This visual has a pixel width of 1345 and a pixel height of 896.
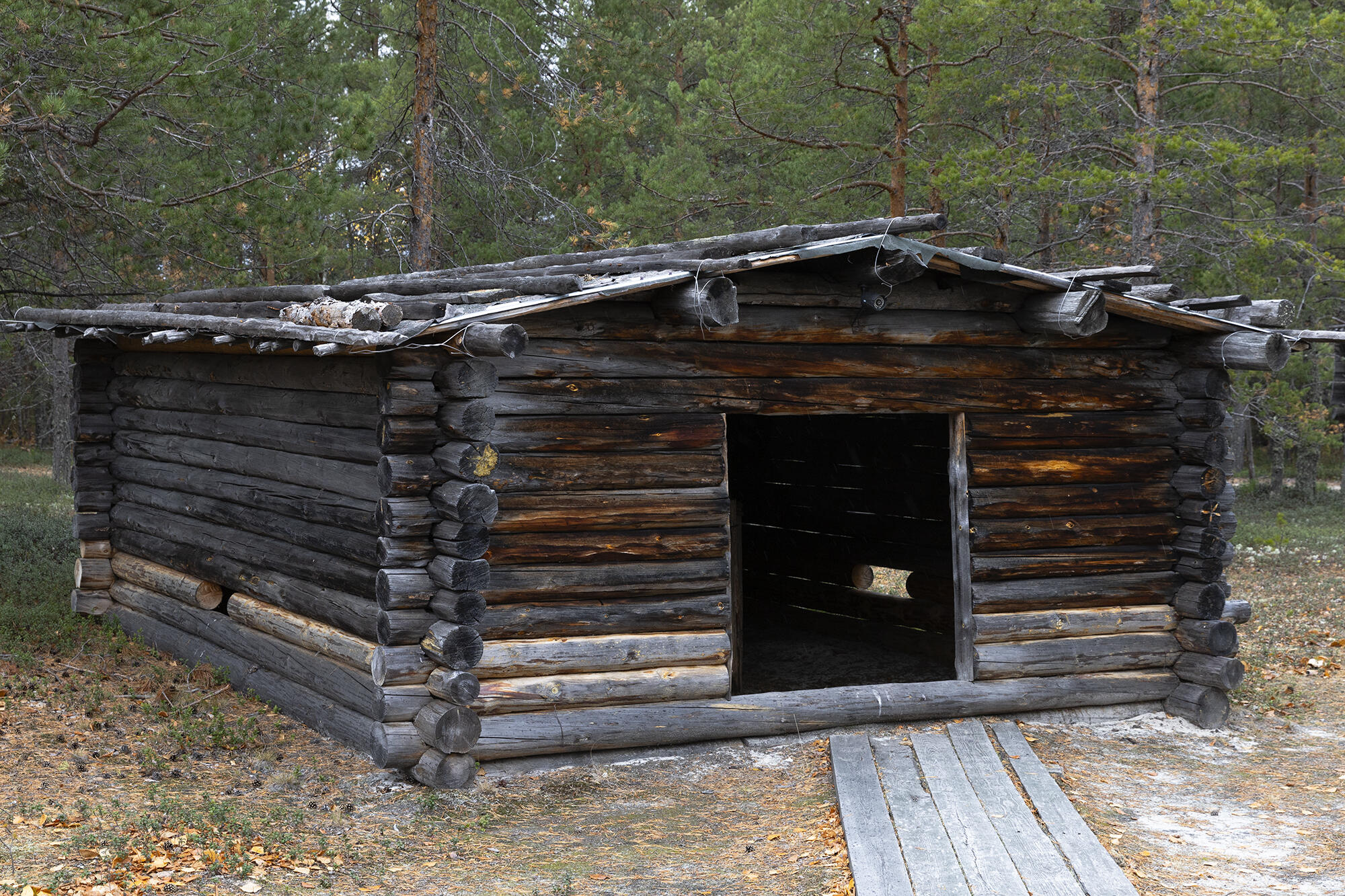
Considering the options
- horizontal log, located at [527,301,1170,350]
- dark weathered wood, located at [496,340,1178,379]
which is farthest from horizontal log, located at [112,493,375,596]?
horizontal log, located at [527,301,1170,350]

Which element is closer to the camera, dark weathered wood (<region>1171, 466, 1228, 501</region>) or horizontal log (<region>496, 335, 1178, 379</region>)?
horizontal log (<region>496, 335, 1178, 379</region>)

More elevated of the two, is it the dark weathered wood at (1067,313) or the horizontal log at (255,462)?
the dark weathered wood at (1067,313)

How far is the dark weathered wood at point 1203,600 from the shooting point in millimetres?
8750

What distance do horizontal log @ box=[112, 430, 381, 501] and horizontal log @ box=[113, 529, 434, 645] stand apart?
71 cm

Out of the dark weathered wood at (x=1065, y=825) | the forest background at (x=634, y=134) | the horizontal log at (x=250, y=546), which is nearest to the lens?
the dark weathered wood at (x=1065, y=825)

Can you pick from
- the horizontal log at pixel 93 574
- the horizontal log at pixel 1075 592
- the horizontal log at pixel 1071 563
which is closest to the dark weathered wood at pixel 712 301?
the horizontal log at pixel 1071 563

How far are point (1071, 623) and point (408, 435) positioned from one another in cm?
501

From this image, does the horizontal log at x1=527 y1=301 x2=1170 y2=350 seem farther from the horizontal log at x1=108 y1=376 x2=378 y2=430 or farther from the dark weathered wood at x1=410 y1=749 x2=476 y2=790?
the dark weathered wood at x1=410 y1=749 x2=476 y2=790

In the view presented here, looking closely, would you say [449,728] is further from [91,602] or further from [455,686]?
[91,602]

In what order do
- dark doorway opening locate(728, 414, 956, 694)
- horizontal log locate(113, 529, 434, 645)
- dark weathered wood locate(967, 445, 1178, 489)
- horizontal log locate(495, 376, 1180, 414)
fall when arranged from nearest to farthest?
1. horizontal log locate(113, 529, 434, 645)
2. horizontal log locate(495, 376, 1180, 414)
3. dark weathered wood locate(967, 445, 1178, 489)
4. dark doorway opening locate(728, 414, 956, 694)

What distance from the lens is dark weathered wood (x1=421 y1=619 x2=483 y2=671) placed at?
6863 millimetres

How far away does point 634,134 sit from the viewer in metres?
17.5

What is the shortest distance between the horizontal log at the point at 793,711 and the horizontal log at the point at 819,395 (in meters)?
1.90

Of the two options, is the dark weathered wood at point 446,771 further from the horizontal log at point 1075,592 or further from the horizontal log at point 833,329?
the horizontal log at point 1075,592
